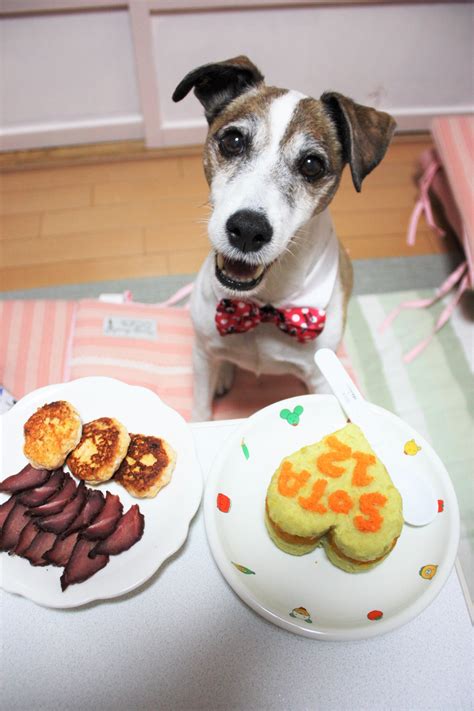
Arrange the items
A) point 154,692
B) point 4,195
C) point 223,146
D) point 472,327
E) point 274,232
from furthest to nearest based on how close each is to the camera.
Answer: point 4,195 → point 472,327 → point 223,146 → point 274,232 → point 154,692

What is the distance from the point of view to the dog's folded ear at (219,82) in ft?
3.38

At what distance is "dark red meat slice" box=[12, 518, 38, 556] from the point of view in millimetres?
776

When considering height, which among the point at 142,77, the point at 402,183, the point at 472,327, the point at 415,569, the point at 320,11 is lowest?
the point at 472,327

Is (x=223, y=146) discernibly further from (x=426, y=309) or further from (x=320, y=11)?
(x=320, y=11)

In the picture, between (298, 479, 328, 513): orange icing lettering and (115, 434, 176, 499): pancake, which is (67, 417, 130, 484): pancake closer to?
(115, 434, 176, 499): pancake

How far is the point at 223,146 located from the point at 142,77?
4.76 feet

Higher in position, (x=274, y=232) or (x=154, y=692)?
(x=274, y=232)

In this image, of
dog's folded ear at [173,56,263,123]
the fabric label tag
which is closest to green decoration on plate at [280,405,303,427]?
dog's folded ear at [173,56,263,123]

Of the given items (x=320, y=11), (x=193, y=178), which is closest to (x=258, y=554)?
(x=193, y=178)

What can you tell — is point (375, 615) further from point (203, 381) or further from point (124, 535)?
point (203, 381)

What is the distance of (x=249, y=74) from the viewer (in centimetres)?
107

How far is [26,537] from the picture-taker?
0.79 m

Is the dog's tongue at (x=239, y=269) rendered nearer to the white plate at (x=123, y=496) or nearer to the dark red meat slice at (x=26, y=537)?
the white plate at (x=123, y=496)

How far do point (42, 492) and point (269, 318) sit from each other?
555mm
